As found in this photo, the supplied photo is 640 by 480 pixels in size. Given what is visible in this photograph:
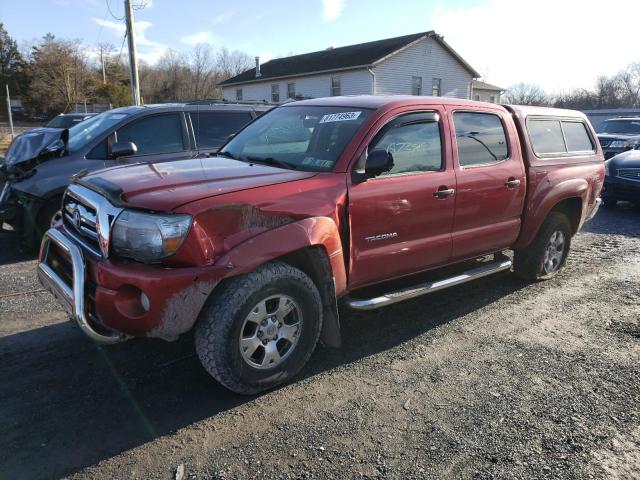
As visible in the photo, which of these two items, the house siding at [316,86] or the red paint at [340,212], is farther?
the house siding at [316,86]

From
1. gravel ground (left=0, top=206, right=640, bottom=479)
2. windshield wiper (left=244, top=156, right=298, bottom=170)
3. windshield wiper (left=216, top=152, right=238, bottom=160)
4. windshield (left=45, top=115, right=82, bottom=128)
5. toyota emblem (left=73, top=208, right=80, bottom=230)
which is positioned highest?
windshield (left=45, top=115, right=82, bottom=128)

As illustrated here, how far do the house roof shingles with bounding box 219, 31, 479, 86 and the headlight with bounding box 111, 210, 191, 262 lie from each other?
91.7ft

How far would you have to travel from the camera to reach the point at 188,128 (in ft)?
22.0

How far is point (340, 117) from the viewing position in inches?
156

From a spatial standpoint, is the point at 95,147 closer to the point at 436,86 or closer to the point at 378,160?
the point at 378,160

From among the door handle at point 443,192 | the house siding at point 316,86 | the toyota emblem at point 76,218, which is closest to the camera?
the toyota emblem at point 76,218

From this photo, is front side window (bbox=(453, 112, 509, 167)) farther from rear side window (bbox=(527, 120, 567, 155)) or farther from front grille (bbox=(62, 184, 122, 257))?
front grille (bbox=(62, 184, 122, 257))

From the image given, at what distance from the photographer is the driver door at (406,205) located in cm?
362

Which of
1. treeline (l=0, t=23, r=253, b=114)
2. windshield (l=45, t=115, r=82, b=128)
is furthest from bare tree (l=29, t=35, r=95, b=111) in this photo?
windshield (l=45, t=115, r=82, b=128)

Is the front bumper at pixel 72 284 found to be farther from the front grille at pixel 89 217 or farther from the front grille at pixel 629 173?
the front grille at pixel 629 173

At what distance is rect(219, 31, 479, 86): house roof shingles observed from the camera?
98.7ft

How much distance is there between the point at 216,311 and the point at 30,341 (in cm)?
191

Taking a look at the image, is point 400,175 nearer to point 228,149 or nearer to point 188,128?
point 228,149

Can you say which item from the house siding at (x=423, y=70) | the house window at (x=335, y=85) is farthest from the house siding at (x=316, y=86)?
the house siding at (x=423, y=70)
